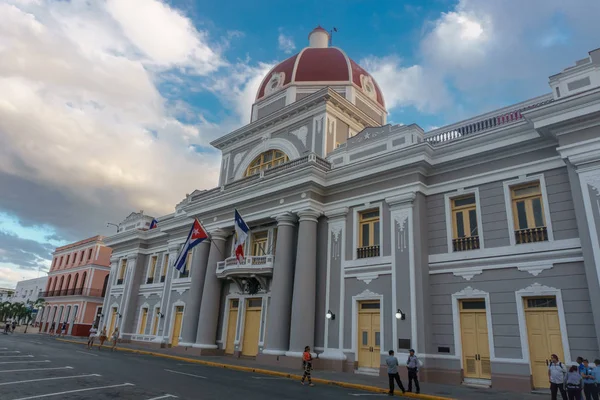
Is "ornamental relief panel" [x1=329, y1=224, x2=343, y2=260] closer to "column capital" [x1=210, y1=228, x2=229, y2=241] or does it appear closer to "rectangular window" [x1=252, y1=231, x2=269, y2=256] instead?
"rectangular window" [x1=252, y1=231, x2=269, y2=256]

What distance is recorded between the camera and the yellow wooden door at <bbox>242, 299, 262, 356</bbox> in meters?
22.0

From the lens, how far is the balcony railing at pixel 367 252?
719 inches

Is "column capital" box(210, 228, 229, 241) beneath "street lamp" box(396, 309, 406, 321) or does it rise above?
above

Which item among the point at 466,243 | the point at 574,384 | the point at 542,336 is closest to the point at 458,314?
the point at 466,243

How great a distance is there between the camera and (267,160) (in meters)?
26.3

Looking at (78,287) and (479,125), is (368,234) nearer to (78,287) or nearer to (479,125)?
(479,125)

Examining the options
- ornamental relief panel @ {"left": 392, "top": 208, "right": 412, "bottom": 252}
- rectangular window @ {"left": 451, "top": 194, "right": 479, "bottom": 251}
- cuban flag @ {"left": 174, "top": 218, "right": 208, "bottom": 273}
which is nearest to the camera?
rectangular window @ {"left": 451, "top": 194, "right": 479, "bottom": 251}

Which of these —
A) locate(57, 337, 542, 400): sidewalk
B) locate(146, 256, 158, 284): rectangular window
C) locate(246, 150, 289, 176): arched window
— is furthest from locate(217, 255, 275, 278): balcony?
locate(146, 256, 158, 284): rectangular window

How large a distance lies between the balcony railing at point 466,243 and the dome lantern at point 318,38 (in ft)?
74.3

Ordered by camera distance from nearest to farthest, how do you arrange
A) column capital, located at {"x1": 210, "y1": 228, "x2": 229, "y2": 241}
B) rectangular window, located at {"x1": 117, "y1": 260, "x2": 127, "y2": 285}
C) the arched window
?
column capital, located at {"x1": 210, "y1": 228, "x2": 229, "y2": 241}, the arched window, rectangular window, located at {"x1": 117, "y1": 260, "x2": 127, "y2": 285}

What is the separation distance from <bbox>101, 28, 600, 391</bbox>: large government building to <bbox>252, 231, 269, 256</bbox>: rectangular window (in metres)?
0.09

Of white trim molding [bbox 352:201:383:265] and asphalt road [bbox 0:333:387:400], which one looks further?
white trim molding [bbox 352:201:383:265]

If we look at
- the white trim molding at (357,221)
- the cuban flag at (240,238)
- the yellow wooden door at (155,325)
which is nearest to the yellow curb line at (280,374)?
the yellow wooden door at (155,325)

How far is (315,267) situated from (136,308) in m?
19.1
